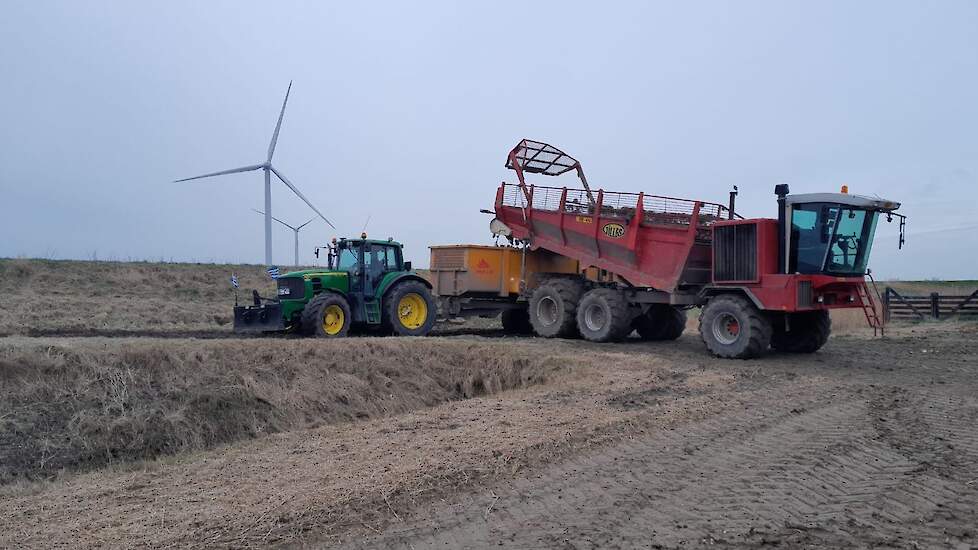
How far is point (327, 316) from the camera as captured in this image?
591 inches

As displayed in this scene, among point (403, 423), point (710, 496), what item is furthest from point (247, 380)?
point (710, 496)

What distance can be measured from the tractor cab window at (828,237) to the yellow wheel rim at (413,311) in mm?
7824

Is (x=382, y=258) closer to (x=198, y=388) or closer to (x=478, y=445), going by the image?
(x=198, y=388)

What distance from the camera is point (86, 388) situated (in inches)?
384

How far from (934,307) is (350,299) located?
2127 centimetres

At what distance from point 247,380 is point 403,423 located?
3454 millimetres

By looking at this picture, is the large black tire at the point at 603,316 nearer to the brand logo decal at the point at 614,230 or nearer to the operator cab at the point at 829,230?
the brand logo decal at the point at 614,230

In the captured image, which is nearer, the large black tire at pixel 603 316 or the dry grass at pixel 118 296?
the large black tire at pixel 603 316

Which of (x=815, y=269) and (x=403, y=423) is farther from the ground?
(x=815, y=269)

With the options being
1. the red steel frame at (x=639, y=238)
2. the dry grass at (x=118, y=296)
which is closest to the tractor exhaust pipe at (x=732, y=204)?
the red steel frame at (x=639, y=238)

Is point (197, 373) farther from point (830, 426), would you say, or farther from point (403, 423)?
point (830, 426)

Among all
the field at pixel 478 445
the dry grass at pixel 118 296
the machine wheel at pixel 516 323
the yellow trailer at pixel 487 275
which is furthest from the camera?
the machine wheel at pixel 516 323

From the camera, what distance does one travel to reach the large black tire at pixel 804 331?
14289 millimetres

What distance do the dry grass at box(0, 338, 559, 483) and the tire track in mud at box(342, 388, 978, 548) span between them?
5.78m
